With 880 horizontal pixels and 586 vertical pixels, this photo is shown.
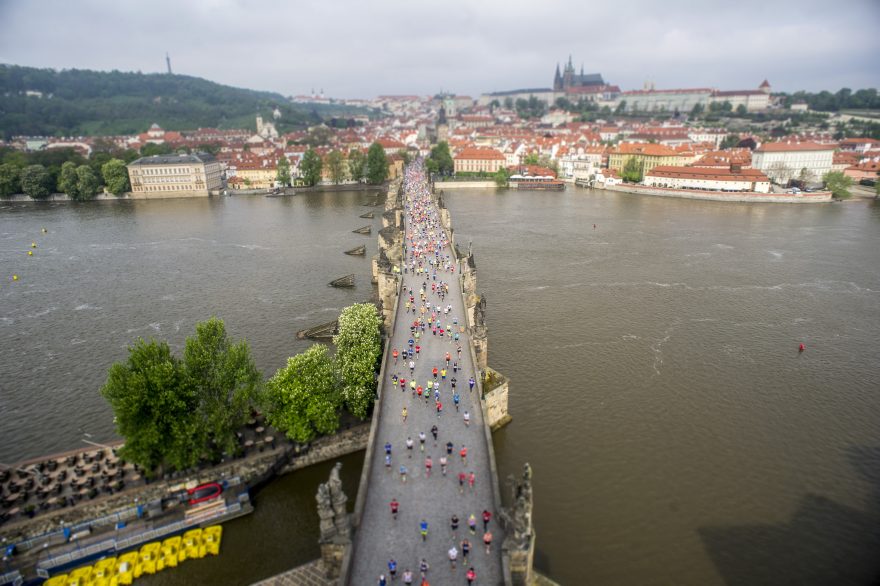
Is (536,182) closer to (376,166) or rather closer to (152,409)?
(376,166)

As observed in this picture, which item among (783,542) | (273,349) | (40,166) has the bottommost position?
(783,542)

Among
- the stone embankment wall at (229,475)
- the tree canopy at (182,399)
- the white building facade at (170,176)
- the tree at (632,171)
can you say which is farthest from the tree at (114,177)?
the tree at (632,171)

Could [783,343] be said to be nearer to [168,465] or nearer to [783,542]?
[783,542]

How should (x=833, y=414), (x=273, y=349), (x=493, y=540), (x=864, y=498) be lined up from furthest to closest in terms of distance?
1. (x=273, y=349)
2. (x=833, y=414)
3. (x=864, y=498)
4. (x=493, y=540)

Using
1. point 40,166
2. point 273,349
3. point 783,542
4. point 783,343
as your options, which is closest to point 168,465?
point 273,349

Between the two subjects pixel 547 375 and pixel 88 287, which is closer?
pixel 547 375

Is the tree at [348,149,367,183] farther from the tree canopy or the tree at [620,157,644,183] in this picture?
the tree canopy

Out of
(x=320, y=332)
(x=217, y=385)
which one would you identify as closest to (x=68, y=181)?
(x=320, y=332)
